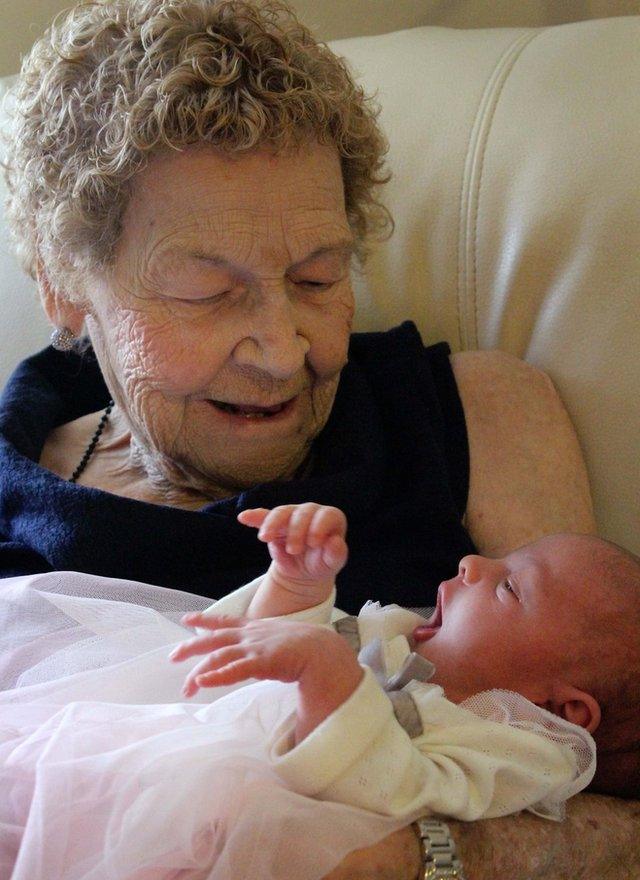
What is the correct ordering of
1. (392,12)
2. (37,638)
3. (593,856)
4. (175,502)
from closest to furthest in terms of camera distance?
(593,856) < (37,638) < (175,502) < (392,12)

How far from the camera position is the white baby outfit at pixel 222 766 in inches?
38.1

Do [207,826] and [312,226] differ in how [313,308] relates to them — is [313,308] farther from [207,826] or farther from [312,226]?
[207,826]

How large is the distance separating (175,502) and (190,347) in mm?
309

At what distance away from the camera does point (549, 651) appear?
1179 millimetres

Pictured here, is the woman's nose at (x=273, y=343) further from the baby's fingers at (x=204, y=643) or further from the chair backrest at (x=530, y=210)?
the baby's fingers at (x=204, y=643)

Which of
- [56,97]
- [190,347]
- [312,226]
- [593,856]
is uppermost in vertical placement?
[56,97]

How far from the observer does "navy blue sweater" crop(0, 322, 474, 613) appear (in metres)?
1.48

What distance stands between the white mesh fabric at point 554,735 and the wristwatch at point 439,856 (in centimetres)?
12

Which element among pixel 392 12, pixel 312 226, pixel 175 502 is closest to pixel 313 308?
pixel 312 226

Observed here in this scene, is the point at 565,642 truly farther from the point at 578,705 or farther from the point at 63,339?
the point at 63,339

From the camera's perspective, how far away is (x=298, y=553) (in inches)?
44.2

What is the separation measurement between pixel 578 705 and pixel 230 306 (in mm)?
686

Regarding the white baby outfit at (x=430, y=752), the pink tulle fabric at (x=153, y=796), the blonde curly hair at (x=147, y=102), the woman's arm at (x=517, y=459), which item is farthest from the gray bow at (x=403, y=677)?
the blonde curly hair at (x=147, y=102)

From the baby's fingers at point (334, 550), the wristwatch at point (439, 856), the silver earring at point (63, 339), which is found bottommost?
the wristwatch at point (439, 856)
